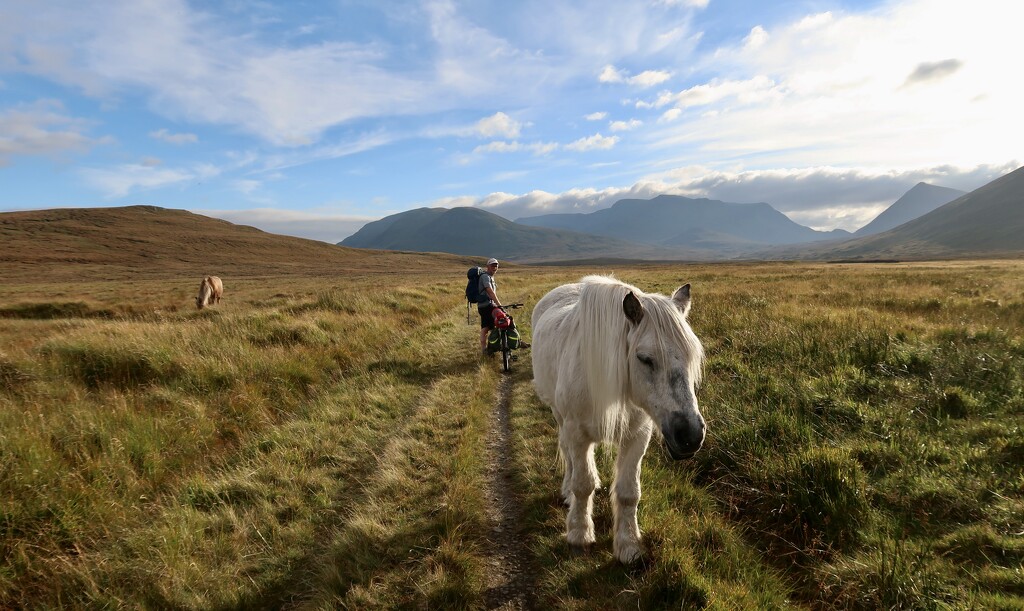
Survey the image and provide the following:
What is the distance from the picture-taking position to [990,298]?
1330 centimetres

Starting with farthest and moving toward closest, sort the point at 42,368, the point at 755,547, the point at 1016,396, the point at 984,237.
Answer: the point at 984,237, the point at 42,368, the point at 1016,396, the point at 755,547

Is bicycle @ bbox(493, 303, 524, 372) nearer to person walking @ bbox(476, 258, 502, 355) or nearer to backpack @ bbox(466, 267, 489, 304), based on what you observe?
person walking @ bbox(476, 258, 502, 355)

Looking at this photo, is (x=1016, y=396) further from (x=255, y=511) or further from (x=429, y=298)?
(x=429, y=298)

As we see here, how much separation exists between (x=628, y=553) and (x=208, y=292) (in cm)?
2359

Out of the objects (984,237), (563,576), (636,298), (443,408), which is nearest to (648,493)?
(563,576)

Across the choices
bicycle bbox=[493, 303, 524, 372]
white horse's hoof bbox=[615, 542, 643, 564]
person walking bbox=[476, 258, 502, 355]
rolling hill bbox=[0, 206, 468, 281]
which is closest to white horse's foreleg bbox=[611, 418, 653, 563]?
white horse's hoof bbox=[615, 542, 643, 564]

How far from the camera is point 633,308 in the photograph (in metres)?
3.17

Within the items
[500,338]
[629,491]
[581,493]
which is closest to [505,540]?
[581,493]

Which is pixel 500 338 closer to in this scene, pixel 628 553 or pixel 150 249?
pixel 628 553

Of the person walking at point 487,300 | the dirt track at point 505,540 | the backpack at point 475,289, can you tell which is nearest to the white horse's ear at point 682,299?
the dirt track at point 505,540

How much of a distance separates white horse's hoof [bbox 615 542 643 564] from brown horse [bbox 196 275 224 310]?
A: 22.0 metres

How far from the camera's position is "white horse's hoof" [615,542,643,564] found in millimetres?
3490

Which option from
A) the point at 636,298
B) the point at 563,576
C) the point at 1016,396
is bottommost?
the point at 563,576

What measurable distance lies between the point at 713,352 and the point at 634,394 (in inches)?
260
